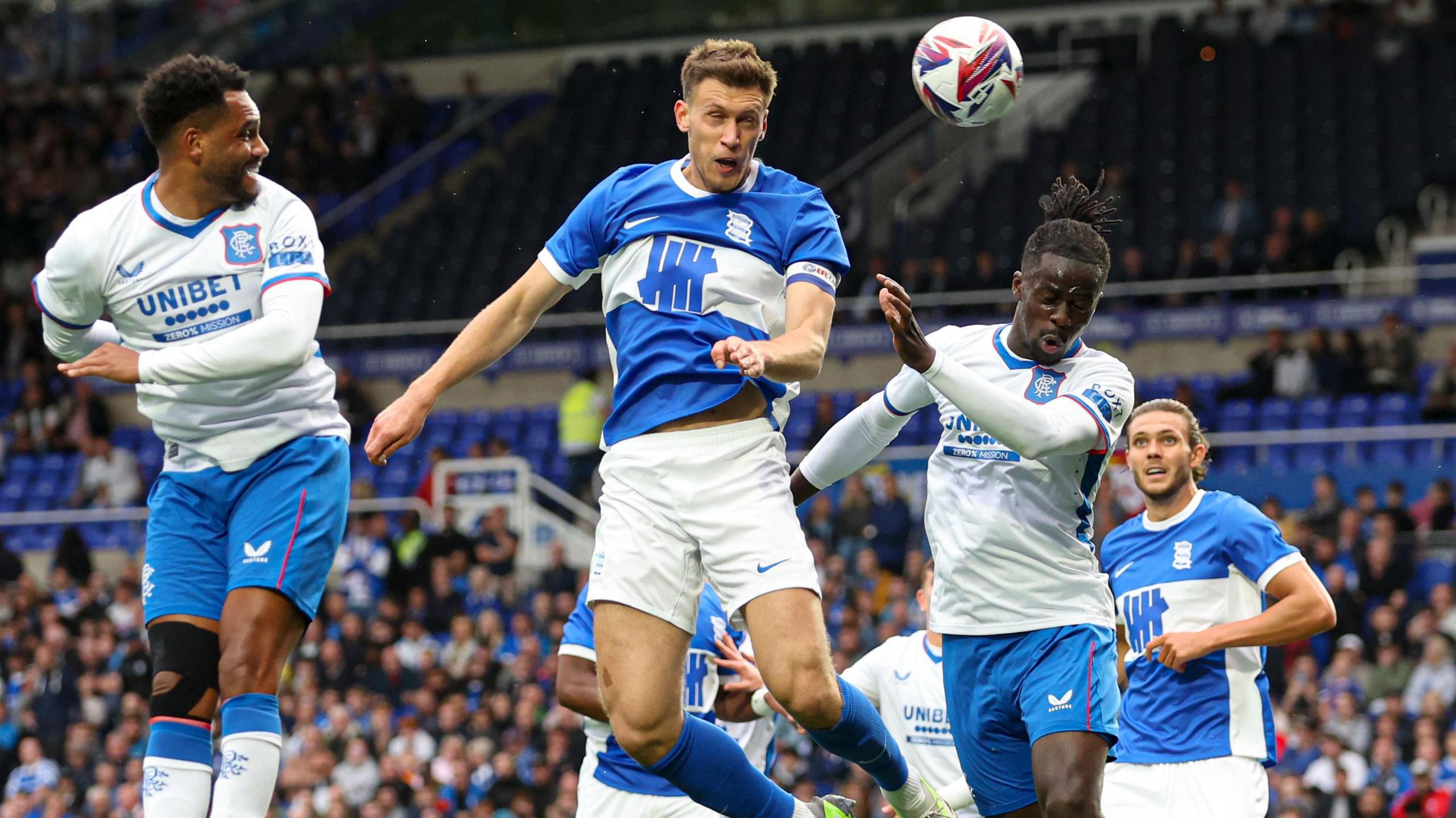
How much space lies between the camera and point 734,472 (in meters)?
5.32

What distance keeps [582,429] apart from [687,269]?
1303cm

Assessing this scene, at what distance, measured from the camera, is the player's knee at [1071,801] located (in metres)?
5.52

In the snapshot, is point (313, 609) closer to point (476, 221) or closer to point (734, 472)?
point (734, 472)

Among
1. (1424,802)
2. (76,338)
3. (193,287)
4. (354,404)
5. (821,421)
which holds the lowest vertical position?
(1424,802)

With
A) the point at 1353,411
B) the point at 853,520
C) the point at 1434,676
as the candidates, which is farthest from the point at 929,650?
the point at 1353,411

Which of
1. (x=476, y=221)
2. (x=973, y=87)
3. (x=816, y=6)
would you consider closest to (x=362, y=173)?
(x=476, y=221)

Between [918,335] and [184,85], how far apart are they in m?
2.59

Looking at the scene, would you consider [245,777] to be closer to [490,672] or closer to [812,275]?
[812,275]

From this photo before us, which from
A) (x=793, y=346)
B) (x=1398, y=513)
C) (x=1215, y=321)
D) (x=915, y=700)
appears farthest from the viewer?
(x=1215, y=321)

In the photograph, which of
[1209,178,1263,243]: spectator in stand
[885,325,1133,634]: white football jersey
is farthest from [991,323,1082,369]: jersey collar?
[1209,178,1263,243]: spectator in stand

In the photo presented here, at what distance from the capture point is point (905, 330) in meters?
5.26

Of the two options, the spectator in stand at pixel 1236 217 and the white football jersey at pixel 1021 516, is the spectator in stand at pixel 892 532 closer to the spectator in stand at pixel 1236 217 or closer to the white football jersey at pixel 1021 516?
the spectator in stand at pixel 1236 217

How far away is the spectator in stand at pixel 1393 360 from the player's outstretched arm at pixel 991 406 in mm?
11789

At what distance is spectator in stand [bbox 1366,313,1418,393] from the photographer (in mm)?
16219
